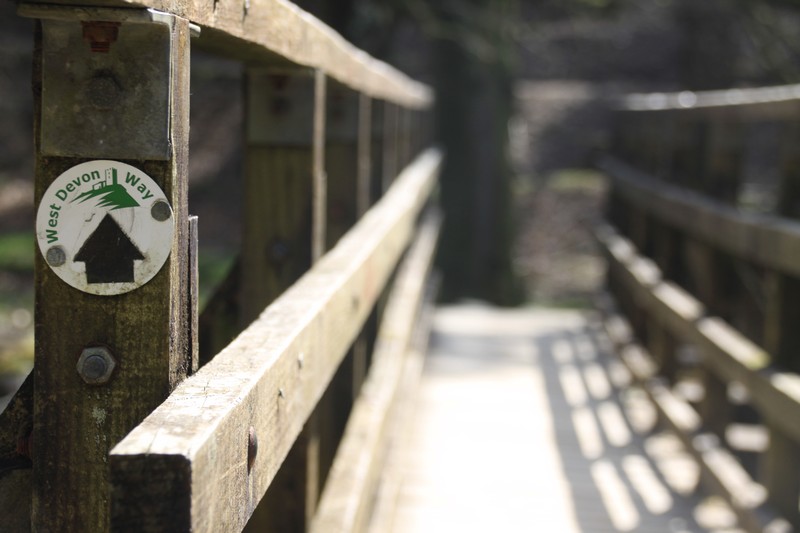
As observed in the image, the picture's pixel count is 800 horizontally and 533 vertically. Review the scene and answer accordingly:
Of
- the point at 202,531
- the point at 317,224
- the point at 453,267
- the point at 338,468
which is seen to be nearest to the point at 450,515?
the point at 338,468

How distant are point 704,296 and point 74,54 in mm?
4086

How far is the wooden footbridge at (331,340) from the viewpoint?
4.49ft

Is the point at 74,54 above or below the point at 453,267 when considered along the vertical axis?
above

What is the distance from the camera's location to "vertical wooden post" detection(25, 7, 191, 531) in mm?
1357

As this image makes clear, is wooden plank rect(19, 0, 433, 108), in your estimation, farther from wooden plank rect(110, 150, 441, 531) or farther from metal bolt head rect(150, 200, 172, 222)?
wooden plank rect(110, 150, 441, 531)

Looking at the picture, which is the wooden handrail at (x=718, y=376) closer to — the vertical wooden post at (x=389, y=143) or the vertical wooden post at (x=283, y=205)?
the vertical wooden post at (x=389, y=143)

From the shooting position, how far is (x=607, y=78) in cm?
1994

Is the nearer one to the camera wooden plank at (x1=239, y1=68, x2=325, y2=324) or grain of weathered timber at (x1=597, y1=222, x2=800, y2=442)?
wooden plank at (x1=239, y1=68, x2=325, y2=324)

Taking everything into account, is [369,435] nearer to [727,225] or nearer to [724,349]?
[724,349]

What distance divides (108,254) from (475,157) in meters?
9.32

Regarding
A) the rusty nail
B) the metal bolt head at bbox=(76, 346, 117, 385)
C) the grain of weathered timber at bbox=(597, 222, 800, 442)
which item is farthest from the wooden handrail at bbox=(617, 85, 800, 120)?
the metal bolt head at bbox=(76, 346, 117, 385)

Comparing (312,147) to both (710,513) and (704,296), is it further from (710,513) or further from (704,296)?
(704,296)

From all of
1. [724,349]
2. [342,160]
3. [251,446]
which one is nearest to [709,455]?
[724,349]

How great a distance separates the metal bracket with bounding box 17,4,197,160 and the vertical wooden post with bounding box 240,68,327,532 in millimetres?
1081
